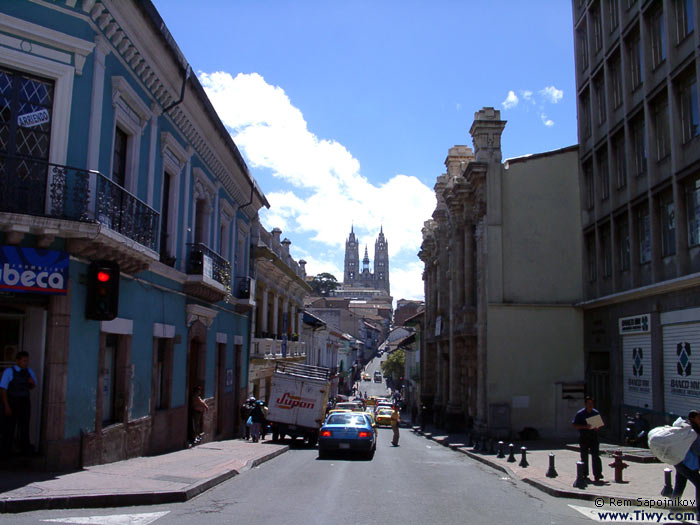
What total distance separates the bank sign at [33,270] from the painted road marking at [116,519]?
3751mm

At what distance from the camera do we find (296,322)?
42.3 metres

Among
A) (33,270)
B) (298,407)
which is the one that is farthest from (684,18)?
(298,407)

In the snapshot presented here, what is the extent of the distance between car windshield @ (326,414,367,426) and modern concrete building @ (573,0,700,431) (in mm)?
8185

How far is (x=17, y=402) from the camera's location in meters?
10.3

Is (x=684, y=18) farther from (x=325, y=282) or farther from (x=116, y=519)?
(x=325, y=282)

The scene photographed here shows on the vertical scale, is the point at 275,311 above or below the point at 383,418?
above

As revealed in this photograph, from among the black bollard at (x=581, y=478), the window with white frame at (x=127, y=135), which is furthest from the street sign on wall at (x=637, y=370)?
the window with white frame at (x=127, y=135)

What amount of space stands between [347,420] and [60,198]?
11.1m

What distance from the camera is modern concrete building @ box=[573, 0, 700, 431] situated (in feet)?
56.8

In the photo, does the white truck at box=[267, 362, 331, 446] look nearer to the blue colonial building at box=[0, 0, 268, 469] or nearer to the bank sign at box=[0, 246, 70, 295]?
the blue colonial building at box=[0, 0, 268, 469]

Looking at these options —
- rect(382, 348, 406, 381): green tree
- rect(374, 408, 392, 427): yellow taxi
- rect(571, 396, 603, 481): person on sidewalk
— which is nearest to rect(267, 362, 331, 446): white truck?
rect(571, 396, 603, 481): person on sidewalk

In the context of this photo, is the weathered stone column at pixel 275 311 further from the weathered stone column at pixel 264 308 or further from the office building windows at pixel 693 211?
the office building windows at pixel 693 211

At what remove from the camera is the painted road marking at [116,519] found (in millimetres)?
8031

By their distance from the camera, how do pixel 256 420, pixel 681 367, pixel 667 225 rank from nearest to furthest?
pixel 681 367, pixel 667 225, pixel 256 420
